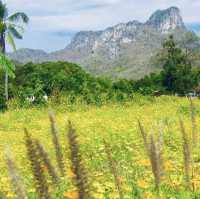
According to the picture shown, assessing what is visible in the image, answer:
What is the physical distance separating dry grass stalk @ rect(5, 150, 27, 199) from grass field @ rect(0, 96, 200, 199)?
0.06m

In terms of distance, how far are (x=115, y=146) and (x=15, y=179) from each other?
10353mm

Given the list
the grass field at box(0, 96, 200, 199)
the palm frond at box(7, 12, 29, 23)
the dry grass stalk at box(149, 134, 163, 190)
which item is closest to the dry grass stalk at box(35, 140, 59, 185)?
the grass field at box(0, 96, 200, 199)

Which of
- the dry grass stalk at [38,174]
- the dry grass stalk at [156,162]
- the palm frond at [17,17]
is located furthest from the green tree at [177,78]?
the dry grass stalk at [38,174]

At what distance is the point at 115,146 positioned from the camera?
37.9ft

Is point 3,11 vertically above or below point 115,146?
above

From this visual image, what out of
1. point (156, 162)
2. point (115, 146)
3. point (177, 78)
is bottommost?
point (177, 78)

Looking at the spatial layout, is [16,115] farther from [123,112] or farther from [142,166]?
[142,166]

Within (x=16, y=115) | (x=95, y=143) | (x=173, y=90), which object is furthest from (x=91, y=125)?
(x=173, y=90)

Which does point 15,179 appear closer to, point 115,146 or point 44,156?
point 44,156

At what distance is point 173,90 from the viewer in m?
42.2

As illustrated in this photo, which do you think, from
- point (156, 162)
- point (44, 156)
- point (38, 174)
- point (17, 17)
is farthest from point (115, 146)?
point (17, 17)

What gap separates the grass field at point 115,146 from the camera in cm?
517

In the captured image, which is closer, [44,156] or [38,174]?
[38,174]

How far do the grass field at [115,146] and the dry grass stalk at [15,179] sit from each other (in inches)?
2.5
